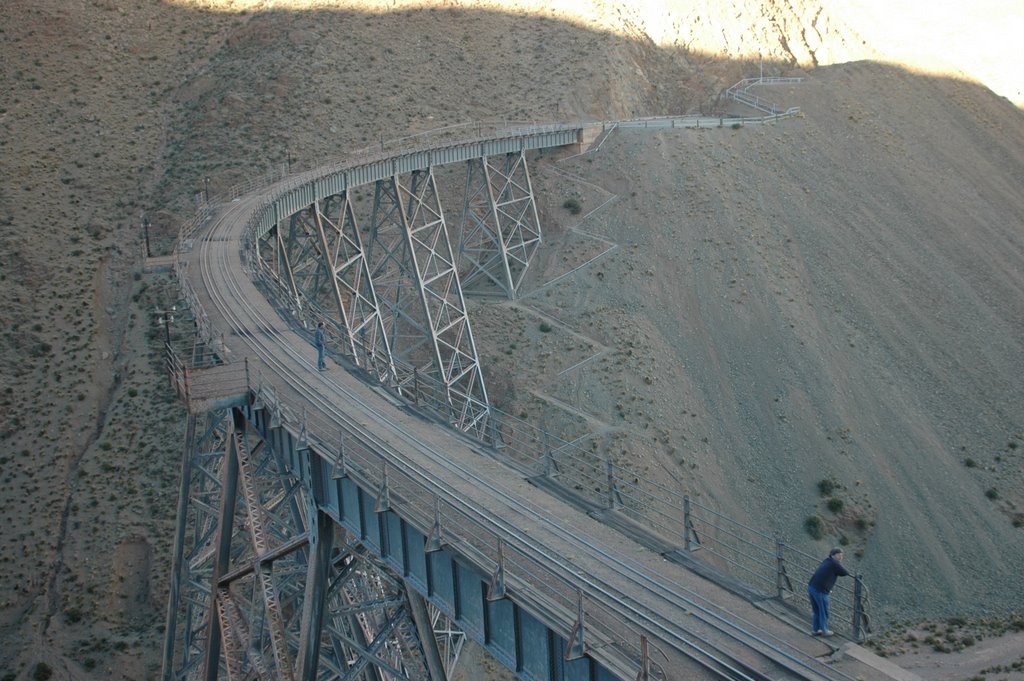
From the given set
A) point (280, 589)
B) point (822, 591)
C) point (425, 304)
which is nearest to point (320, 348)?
point (280, 589)

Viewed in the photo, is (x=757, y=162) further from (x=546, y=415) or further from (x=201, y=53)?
(x=201, y=53)

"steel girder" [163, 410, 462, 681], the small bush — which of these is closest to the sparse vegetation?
the small bush

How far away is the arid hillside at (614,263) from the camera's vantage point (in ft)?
111

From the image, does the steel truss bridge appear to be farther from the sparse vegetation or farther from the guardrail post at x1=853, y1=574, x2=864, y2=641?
the sparse vegetation

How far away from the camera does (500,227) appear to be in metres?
43.8

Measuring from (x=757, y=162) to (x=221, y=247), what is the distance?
1061 inches


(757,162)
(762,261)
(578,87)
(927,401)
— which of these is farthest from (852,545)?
(578,87)

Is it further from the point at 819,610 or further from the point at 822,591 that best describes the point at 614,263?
the point at 819,610

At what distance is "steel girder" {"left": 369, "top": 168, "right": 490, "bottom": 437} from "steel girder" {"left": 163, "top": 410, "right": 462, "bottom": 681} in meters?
9.97

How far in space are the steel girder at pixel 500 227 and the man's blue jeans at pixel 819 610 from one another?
29.8 meters

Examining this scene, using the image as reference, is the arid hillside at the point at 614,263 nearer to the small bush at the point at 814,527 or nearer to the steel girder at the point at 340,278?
the small bush at the point at 814,527

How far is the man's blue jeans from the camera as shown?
44.6 ft

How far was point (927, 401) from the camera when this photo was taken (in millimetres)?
39719

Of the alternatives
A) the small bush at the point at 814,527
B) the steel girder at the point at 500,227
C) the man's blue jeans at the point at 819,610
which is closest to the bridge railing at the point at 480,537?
the man's blue jeans at the point at 819,610
